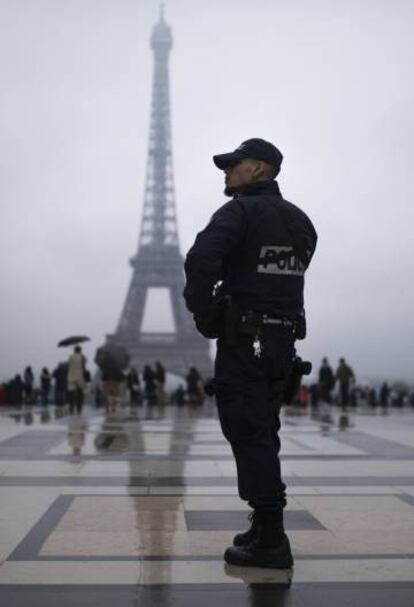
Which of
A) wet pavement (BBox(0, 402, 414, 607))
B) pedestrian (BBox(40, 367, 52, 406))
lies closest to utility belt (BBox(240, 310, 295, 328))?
wet pavement (BBox(0, 402, 414, 607))

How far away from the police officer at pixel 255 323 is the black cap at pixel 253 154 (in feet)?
0.45

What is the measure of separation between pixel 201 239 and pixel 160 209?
98.7 meters

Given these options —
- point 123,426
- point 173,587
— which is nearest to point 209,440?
point 123,426

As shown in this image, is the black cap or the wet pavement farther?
the black cap

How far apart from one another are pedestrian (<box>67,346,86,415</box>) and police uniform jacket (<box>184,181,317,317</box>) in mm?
18170

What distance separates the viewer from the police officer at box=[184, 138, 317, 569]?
4.29 meters

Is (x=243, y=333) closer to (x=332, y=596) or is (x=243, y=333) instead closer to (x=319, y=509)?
(x=332, y=596)

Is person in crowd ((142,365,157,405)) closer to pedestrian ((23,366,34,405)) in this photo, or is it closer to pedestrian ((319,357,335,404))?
pedestrian ((23,366,34,405))

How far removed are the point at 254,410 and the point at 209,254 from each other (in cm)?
73

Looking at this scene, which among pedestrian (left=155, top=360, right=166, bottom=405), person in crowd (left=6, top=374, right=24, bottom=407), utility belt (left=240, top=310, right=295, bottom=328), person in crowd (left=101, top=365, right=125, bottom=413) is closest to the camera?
utility belt (left=240, top=310, right=295, bottom=328)

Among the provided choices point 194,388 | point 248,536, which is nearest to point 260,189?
point 248,536

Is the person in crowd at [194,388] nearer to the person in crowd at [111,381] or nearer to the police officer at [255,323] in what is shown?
the person in crowd at [111,381]

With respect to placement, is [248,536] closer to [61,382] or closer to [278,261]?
[278,261]

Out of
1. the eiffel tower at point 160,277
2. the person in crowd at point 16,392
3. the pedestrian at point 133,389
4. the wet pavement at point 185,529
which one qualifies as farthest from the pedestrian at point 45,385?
the eiffel tower at point 160,277
